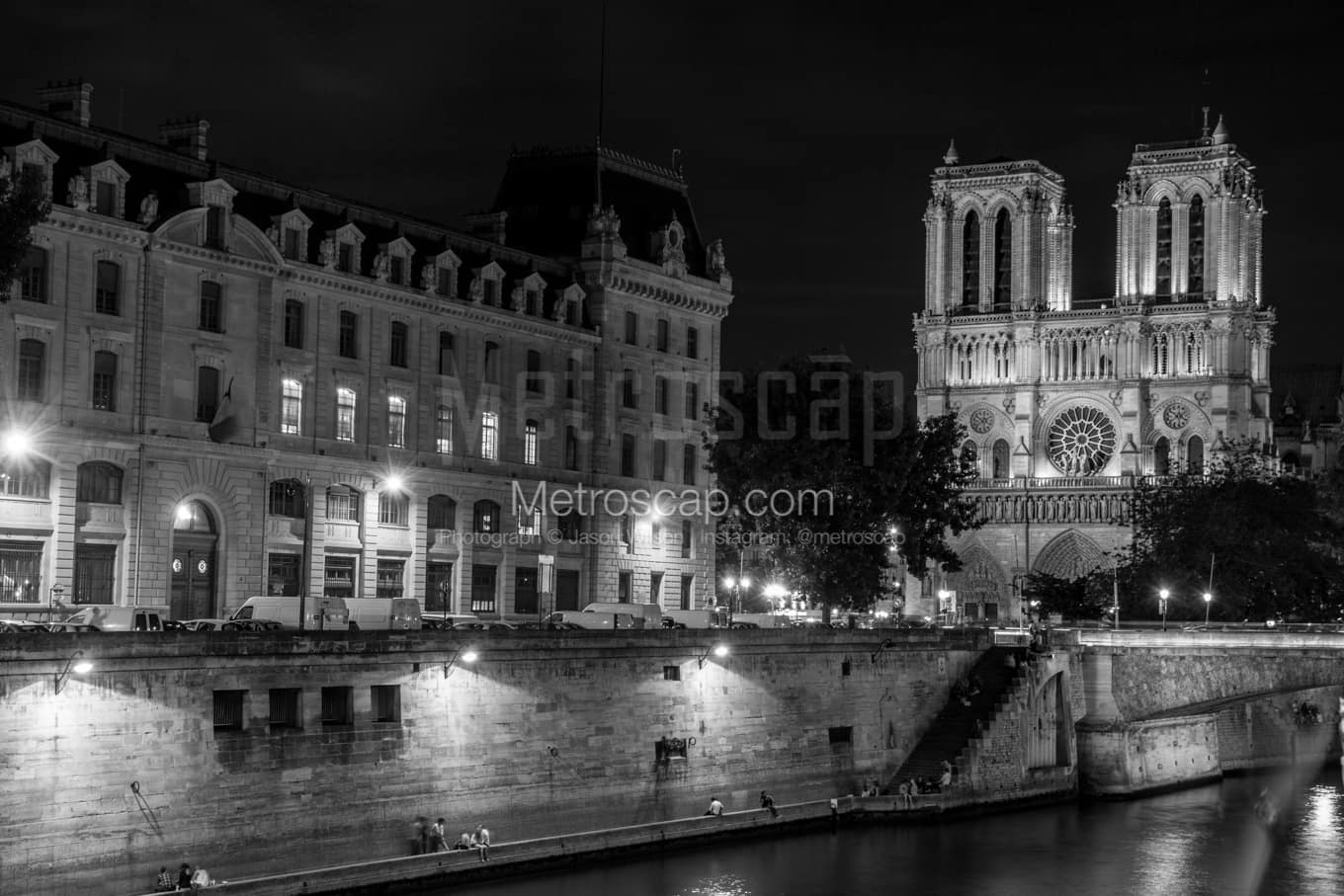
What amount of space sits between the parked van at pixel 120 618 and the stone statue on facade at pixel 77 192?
1445cm

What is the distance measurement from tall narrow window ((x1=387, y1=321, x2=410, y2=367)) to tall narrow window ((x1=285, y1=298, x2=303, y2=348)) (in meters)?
4.44

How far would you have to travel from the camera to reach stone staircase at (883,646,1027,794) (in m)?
65.6

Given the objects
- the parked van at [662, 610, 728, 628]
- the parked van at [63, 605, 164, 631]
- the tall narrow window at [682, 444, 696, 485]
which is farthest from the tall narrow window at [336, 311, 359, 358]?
the parked van at [63, 605, 164, 631]

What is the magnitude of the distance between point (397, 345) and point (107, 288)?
13.5 m

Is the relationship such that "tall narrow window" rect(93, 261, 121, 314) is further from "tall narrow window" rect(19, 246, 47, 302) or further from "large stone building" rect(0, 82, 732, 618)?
"tall narrow window" rect(19, 246, 47, 302)

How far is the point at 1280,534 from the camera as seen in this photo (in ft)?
346

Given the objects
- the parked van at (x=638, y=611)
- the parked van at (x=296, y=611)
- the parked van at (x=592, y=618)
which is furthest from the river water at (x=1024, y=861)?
the parked van at (x=638, y=611)

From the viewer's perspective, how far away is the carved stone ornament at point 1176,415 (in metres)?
152

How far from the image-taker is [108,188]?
204 ft

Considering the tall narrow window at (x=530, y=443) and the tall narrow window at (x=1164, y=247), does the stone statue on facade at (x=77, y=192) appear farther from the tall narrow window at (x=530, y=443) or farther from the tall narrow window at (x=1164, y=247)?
the tall narrow window at (x=1164, y=247)

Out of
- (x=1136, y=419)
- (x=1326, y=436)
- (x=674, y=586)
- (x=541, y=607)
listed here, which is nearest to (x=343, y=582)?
(x=541, y=607)

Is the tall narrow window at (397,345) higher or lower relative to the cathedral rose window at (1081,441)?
lower

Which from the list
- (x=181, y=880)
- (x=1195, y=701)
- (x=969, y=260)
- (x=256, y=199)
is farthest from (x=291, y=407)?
(x=969, y=260)

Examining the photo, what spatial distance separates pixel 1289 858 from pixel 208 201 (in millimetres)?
38273
